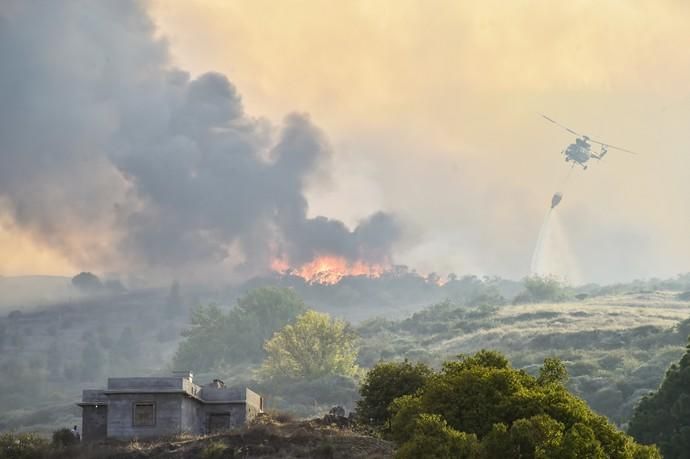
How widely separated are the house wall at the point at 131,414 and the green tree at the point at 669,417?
31.5 meters

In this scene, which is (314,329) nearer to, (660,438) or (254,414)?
(254,414)

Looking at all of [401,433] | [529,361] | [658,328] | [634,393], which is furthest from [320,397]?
[401,433]

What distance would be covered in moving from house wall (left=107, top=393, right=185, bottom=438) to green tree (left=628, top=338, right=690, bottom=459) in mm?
31462

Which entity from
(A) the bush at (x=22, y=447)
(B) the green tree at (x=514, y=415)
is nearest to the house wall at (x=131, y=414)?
(A) the bush at (x=22, y=447)

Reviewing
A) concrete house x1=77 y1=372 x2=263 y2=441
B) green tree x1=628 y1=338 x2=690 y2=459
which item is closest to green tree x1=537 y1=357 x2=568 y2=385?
green tree x1=628 y1=338 x2=690 y2=459

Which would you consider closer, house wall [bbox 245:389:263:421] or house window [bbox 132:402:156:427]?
house window [bbox 132:402:156:427]

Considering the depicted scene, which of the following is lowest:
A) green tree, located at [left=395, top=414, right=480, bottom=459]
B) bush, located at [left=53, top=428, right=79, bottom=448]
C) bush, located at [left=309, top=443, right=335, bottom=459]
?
green tree, located at [left=395, top=414, right=480, bottom=459]

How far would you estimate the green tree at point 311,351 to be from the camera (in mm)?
186000

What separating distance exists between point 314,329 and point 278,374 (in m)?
9.60

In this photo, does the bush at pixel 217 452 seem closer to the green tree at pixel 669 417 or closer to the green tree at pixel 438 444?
the green tree at pixel 438 444

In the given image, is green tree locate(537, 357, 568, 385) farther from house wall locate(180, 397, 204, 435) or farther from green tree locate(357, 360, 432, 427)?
house wall locate(180, 397, 204, 435)

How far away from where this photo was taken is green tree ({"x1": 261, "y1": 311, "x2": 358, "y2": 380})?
18600 cm

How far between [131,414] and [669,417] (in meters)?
36.2

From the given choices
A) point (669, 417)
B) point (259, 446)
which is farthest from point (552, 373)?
point (669, 417)
